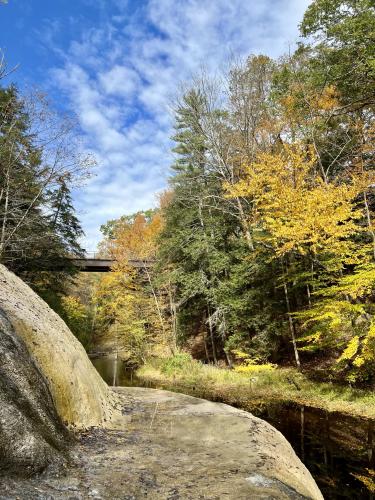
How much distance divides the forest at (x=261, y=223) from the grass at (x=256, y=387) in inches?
21.9

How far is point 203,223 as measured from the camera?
71.2ft

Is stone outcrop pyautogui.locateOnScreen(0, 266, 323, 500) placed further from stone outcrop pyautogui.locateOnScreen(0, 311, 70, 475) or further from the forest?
the forest

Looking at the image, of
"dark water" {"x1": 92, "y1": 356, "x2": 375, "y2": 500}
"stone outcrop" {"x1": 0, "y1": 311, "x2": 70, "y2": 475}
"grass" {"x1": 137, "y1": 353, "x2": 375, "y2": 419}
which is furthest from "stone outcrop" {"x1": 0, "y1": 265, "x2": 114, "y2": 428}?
"grass" {"x1": 137, "y1": 353, "x2": 375, "y2": 419}

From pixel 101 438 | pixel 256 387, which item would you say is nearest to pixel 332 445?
pixel 101 438

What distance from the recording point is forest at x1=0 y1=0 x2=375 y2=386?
1158 centimetres

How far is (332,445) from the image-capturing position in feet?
27.8

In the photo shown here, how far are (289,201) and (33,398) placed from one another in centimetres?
982

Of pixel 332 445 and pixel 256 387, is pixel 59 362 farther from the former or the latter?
pixel 256 387

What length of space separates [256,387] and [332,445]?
6.58 meters

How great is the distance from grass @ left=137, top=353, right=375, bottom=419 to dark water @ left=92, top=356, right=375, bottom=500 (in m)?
0.64

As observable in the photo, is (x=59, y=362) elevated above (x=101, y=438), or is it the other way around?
(x=59, y=362)

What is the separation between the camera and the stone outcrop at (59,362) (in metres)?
4.71

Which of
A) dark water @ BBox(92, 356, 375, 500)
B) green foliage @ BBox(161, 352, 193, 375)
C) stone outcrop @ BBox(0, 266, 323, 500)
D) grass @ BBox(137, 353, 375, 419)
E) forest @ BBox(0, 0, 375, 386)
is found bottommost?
dark water @ BBox(92, 356, 375, 500)

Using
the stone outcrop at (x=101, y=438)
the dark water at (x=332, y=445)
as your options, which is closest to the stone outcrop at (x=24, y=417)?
the stone outcrop at (x=101, y=438)
